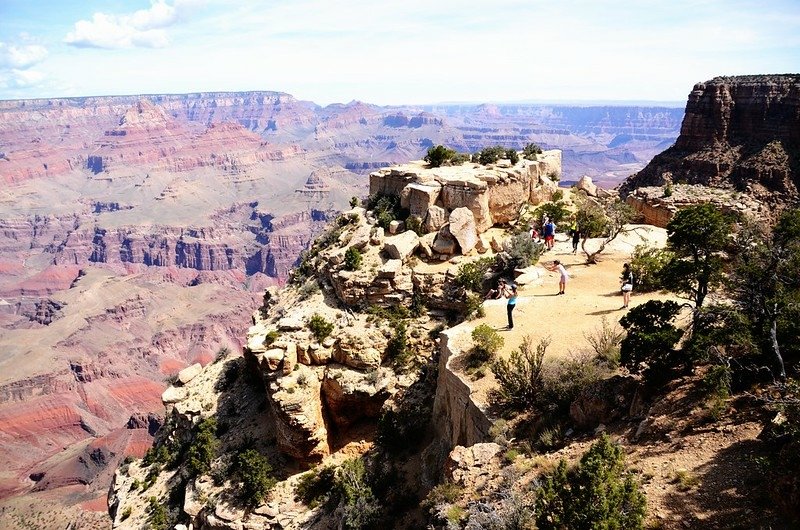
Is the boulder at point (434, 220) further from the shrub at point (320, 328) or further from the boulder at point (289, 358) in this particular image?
the boulder at point (289, 358)

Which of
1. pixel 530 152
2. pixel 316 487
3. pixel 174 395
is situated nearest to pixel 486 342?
pixel 316 487

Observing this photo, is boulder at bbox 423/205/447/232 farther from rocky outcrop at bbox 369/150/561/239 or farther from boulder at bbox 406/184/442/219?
boulder at bbox 406/184/442/219

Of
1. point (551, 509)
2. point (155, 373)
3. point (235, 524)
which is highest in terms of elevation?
point (551, 509)

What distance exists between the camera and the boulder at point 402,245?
2727 cm

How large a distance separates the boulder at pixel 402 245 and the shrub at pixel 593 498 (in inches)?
696

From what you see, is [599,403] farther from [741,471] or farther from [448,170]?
[448,170]

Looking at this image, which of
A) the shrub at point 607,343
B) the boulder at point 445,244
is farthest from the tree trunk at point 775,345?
the boulder at point 445,244

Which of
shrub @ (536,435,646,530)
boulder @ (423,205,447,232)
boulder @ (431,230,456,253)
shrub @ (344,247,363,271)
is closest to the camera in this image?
shrub @ (536,435,646,530)

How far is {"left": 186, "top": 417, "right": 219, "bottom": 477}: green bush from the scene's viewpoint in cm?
2525

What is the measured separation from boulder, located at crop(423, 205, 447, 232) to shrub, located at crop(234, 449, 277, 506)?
599 inches

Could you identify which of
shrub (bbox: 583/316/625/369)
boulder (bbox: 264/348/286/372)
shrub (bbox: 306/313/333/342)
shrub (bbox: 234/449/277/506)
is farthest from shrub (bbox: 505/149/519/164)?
shrub (bbox: 234/449/277/506)

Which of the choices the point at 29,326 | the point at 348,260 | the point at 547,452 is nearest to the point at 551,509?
the point at 547,452

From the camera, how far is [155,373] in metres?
128

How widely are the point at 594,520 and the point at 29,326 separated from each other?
190 m
